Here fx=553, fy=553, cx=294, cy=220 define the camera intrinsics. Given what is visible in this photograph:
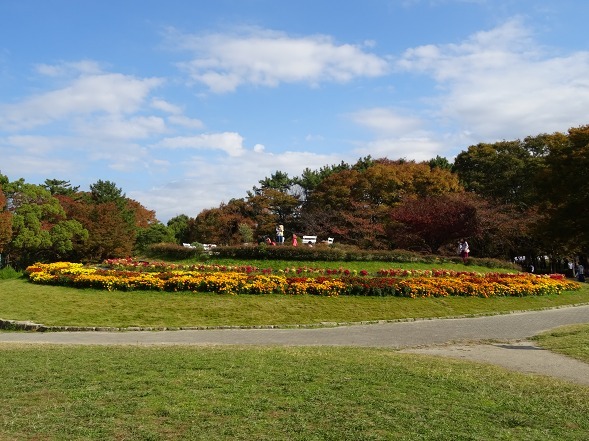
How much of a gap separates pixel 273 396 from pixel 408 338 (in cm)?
695

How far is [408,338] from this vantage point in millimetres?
12250

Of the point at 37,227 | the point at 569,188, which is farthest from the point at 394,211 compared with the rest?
the point at 37,227

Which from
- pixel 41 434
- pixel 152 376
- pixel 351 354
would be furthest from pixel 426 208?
pixel 41 434

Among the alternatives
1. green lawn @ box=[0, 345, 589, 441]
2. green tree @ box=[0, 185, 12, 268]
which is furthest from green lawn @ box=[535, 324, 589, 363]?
green tree @ box=[0, 185, 12, 268]

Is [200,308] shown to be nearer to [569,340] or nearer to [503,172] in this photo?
[569,340]

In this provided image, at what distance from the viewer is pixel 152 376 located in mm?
6867

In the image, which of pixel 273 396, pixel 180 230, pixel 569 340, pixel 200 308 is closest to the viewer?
pixel 273 396

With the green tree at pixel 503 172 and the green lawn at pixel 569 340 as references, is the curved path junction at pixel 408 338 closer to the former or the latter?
the green lawn at pixel 569 340

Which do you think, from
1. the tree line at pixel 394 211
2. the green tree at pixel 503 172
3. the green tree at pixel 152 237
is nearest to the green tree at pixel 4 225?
the tree line at pixel 394 211

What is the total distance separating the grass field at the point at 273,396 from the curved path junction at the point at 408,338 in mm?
934

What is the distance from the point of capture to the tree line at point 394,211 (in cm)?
3138

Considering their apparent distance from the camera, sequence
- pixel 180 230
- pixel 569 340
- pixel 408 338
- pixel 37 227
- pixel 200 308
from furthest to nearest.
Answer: pixel 180 230 < pixel 37 227 < pixel 200 308 < pixel 408 338 < pixel 569 340

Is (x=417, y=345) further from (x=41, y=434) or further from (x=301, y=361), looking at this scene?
(x=41, y=434)

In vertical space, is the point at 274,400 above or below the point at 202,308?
above
